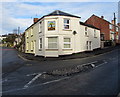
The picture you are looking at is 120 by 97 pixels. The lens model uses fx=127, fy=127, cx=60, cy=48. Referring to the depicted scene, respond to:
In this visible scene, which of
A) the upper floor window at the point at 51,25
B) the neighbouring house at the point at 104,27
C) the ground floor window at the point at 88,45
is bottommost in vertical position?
the ground floor window at the point at 88,45

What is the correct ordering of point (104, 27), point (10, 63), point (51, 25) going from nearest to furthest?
point (10, 63)
point (51, 25)
point (104, 27)

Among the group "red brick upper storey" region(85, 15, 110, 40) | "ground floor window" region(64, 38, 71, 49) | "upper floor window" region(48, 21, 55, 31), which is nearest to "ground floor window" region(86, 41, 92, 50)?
"ground floor window" region(64, 38, 71, 49)

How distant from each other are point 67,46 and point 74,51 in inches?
59.9

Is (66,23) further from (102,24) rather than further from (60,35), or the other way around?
(102,24)

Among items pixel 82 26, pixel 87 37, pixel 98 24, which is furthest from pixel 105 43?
pixel 82 26

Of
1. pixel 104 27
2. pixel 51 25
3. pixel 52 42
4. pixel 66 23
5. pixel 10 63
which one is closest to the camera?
pixel 10 63

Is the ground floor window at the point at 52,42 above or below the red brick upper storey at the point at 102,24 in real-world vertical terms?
below

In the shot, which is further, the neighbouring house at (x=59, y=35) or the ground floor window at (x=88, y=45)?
the ground floor window at (x=88, y=45)

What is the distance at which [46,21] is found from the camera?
65.9ft

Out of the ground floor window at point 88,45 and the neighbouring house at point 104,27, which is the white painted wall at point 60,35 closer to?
the ground floor window at point 88,45

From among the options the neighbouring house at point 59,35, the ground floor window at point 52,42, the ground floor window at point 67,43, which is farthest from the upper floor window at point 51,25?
the ground floor window at point 67,43

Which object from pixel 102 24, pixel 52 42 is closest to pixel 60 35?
pixel 52 42

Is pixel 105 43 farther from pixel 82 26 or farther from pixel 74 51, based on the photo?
pixel 74 51

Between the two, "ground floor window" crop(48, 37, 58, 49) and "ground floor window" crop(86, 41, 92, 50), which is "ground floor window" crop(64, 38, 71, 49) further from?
"ground floor window" crop(86, 41, 92, 50)
